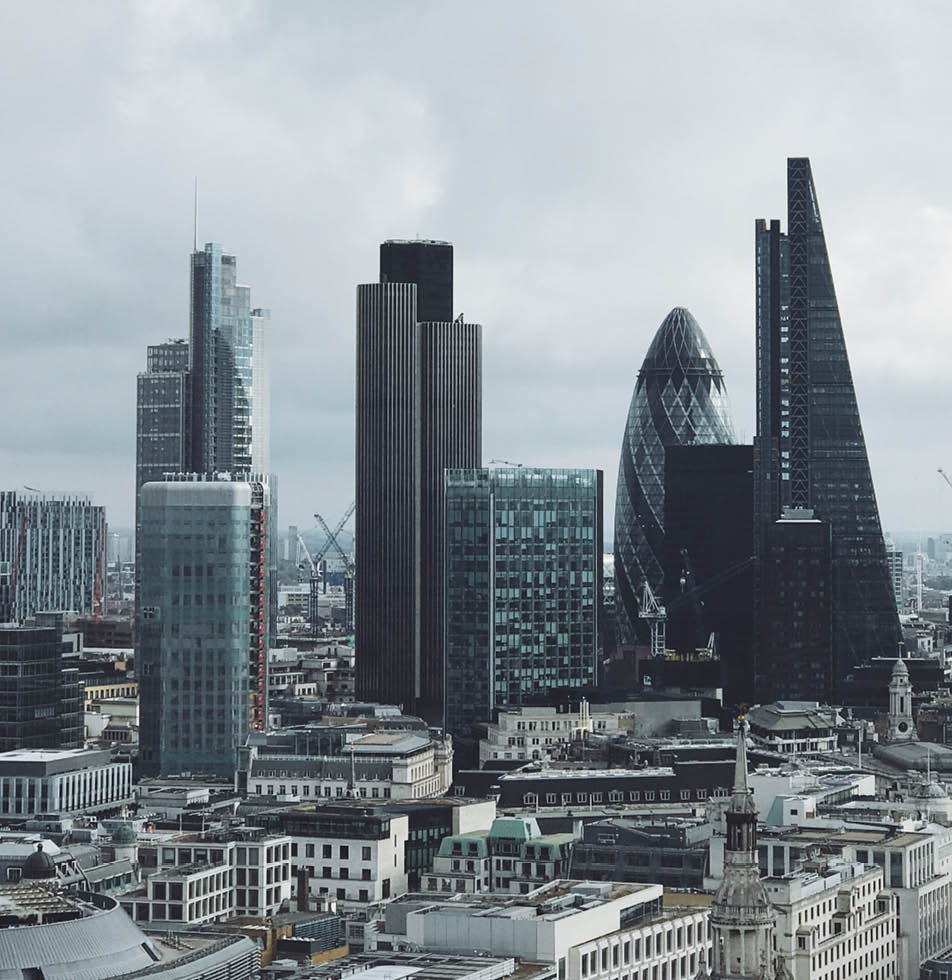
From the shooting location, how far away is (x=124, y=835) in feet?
558

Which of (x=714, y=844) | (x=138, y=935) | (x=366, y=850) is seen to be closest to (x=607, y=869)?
(x=714, y=844)

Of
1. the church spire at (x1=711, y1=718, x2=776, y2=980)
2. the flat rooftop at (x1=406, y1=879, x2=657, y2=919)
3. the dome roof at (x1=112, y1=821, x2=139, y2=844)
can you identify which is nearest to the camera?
the church spire at (x1=711, y1=718, x2=776, y2=980)

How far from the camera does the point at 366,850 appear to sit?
574 ft

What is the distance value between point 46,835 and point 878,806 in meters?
55.8

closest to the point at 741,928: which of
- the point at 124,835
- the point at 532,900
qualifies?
the point at 532,900

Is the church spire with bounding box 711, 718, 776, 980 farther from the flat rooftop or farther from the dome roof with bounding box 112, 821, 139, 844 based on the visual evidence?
the dome roof with bounding box 112, 821, 139, 844

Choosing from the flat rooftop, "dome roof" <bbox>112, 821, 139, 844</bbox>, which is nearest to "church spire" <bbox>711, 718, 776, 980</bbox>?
the flat rooftop

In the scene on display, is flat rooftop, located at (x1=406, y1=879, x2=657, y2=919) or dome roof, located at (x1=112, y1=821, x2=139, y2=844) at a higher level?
dome roof, located at (x1=112, y1=821, x2=139, y2=844)

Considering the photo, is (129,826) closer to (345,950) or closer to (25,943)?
(345,950)

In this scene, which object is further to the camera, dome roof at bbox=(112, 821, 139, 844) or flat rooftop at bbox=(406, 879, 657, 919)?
dome roof at bbox=(112, 821, 139, 844)

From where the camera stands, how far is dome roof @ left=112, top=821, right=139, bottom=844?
170 m

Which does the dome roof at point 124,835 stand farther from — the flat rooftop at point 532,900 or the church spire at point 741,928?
the church spire at point 741,928

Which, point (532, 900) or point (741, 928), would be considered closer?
point (741, 928)

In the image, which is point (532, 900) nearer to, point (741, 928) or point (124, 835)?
point (741, 928)
